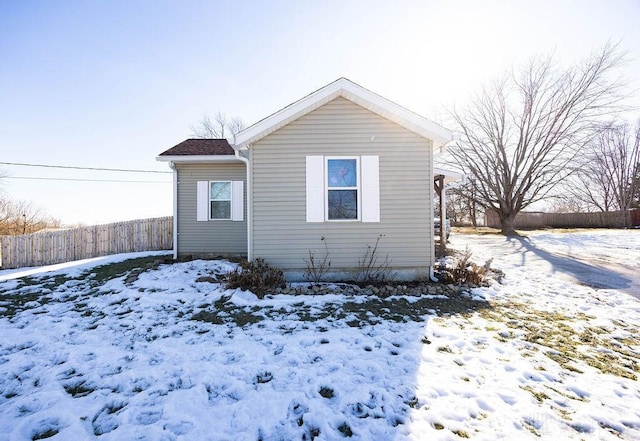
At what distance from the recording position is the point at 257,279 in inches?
211

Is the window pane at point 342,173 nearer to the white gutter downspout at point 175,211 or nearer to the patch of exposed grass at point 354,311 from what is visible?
the patch of exposed grass at point 354,311

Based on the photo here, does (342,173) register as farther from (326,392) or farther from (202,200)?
(202,200)

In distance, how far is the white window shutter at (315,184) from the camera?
20.3 ft

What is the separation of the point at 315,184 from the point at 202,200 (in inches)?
190

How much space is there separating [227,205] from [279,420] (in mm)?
7900

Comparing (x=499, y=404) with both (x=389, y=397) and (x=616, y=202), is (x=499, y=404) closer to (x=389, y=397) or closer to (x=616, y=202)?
(x=389, y=397)

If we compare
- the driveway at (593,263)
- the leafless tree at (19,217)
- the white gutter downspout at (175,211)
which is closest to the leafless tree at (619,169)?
the driveway at (593,263)

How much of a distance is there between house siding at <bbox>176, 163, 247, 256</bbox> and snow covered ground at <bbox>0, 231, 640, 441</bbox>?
3.60 metres

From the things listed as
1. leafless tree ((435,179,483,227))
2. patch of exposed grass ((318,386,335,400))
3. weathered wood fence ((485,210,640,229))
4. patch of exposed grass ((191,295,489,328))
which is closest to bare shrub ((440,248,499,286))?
patch of exposed grass ((191,295,489,328))

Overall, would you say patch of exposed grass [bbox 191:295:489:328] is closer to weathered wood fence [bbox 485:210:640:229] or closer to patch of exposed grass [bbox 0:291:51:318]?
patch of exposed grass [bbox 0:291:51:318]

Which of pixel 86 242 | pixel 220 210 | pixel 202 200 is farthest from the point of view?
pixel 86 242

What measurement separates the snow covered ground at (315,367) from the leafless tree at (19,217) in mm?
18932

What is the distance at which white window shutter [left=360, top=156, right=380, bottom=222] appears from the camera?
618 centimetres

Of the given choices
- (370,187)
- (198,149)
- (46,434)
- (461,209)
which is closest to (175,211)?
(198,149)
